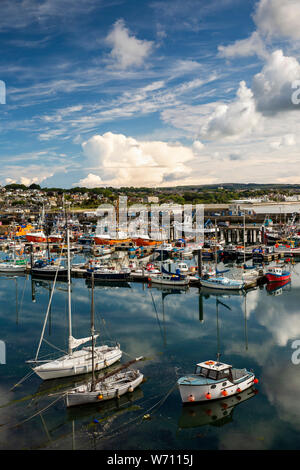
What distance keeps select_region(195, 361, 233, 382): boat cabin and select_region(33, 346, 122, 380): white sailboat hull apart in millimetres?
4345

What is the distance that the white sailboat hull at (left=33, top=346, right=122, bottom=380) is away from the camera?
51.4 feet

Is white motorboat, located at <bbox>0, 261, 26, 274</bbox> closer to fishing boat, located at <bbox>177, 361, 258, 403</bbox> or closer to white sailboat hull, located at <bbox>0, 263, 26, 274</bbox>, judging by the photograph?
white sailboat hull, located at <bbox>0, 263, 26, 274</bbox>

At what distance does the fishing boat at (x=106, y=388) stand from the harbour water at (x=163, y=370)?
0.27m

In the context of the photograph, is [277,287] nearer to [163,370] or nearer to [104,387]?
[163,370]

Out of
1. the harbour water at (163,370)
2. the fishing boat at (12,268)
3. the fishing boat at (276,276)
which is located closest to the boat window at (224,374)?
the harbour water at (163,370)

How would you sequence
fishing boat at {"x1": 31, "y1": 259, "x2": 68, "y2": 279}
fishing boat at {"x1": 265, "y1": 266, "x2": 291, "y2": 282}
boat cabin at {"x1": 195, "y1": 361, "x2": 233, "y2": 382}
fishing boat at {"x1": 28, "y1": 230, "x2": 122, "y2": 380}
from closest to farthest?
boat cabin at {"x1": 195, "y1": 361, "x2": 233, "y2": 382}
fishing boat at {"x1": 28, "y1": 230, "x2": 122, "y2": 380}
fishing boat at {"x1": 265, "y1": 266, "x2": 291, "y2": 282}
fishing boat at {"x1": 31, "y1": 259, "x2": 68, "y2": 279}

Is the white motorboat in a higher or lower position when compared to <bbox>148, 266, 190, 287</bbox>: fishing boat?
higher

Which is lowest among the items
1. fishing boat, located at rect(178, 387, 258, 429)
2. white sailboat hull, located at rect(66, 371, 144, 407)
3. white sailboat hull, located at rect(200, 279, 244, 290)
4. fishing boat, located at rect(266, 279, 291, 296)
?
fishing boat, located at rect(178, 387, 258, 429)

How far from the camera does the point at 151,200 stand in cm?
12762

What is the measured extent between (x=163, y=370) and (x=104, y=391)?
329 centimetres

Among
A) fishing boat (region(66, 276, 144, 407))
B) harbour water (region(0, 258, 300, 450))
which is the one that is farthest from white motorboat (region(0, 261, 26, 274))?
fishing boat (region(66, 276, 144, 407))

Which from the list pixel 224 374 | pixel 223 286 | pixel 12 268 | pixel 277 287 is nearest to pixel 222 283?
pixel 223 286
